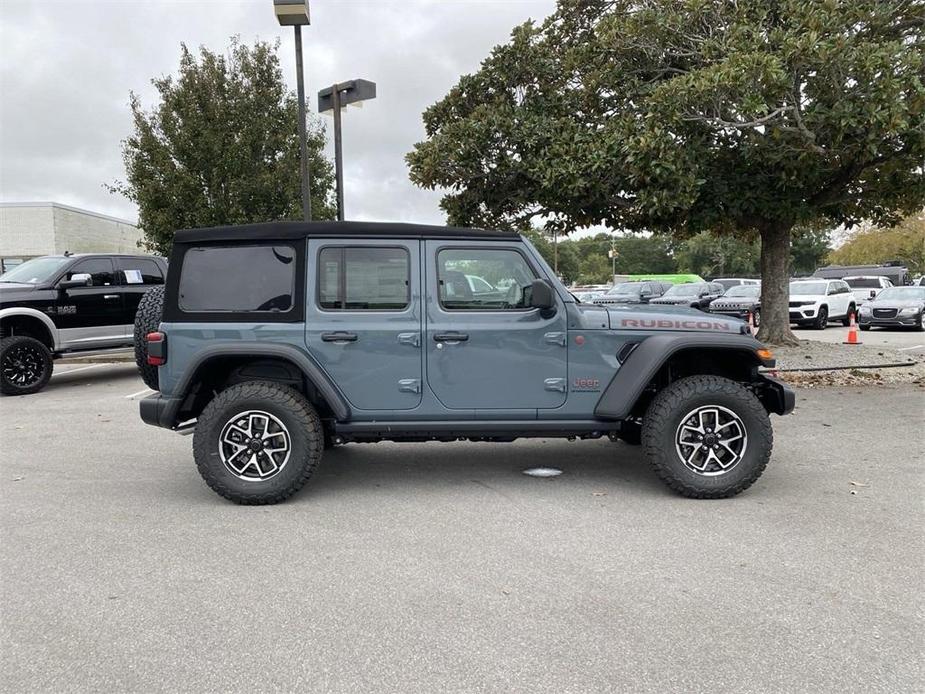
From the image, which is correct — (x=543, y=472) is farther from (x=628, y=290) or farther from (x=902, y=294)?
(x=628, y=290)

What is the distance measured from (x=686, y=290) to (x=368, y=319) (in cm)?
2589

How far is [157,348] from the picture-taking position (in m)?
4.84

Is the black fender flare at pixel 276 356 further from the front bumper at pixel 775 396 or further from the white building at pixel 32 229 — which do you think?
the white building at pixel 32 229

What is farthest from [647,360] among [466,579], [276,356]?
[276,356]

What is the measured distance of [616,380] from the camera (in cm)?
486

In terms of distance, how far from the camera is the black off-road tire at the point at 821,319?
70.4 ft

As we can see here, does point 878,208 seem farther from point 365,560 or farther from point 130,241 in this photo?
point 130,241

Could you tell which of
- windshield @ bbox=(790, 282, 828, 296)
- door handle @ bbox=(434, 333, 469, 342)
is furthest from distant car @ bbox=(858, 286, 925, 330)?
door handle @ bbox=(434, 333, 469, 342)

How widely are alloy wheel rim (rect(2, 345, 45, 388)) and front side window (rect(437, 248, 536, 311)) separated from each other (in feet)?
25.9

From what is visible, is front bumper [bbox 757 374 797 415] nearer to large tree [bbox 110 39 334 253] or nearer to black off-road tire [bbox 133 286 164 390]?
black off-road tire [bbox 133 286 164 390]

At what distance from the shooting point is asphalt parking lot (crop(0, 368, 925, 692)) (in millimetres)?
2730

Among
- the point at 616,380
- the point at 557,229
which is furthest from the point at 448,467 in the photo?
the point at 557,229

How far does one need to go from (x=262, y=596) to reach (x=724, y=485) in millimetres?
3107

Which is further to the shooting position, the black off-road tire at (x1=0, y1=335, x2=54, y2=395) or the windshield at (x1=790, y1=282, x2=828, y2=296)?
the windshield at (x1=790, y1=282, x2=828, y2=296)
